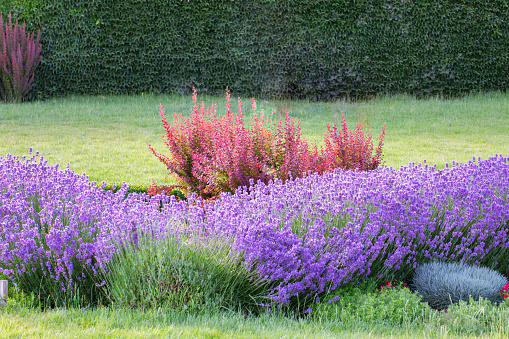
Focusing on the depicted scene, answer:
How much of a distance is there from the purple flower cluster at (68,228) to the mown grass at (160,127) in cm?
241

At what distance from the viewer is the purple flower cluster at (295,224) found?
9.48 ft

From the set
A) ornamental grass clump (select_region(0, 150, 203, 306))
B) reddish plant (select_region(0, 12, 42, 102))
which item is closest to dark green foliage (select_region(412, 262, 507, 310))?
ornamental grass clump (select_region(0, 150, 203, 306))

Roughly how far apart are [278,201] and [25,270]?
5.12ft

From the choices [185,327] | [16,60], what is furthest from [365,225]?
[16,60]

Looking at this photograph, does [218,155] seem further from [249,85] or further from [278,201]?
[249,85]

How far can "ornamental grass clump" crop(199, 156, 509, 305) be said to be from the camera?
287 cm

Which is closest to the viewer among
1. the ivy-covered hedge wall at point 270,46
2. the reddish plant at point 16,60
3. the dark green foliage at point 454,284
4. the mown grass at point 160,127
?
the dark green foliage at point 454,284

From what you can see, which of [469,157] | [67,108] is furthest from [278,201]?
[67,108]

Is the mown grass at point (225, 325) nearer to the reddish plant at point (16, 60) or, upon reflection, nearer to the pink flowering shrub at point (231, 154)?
the pink flowering shrub at point (231, 154)

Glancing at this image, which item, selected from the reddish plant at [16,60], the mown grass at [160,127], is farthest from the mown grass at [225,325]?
the reddish plant at [16,60]

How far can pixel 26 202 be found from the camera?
11.0 ft

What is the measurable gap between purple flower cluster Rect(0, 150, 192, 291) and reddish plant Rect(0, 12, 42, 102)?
7.89 m

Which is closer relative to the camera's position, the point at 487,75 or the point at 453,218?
the point at 453,218

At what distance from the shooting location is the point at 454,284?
3039 mm
